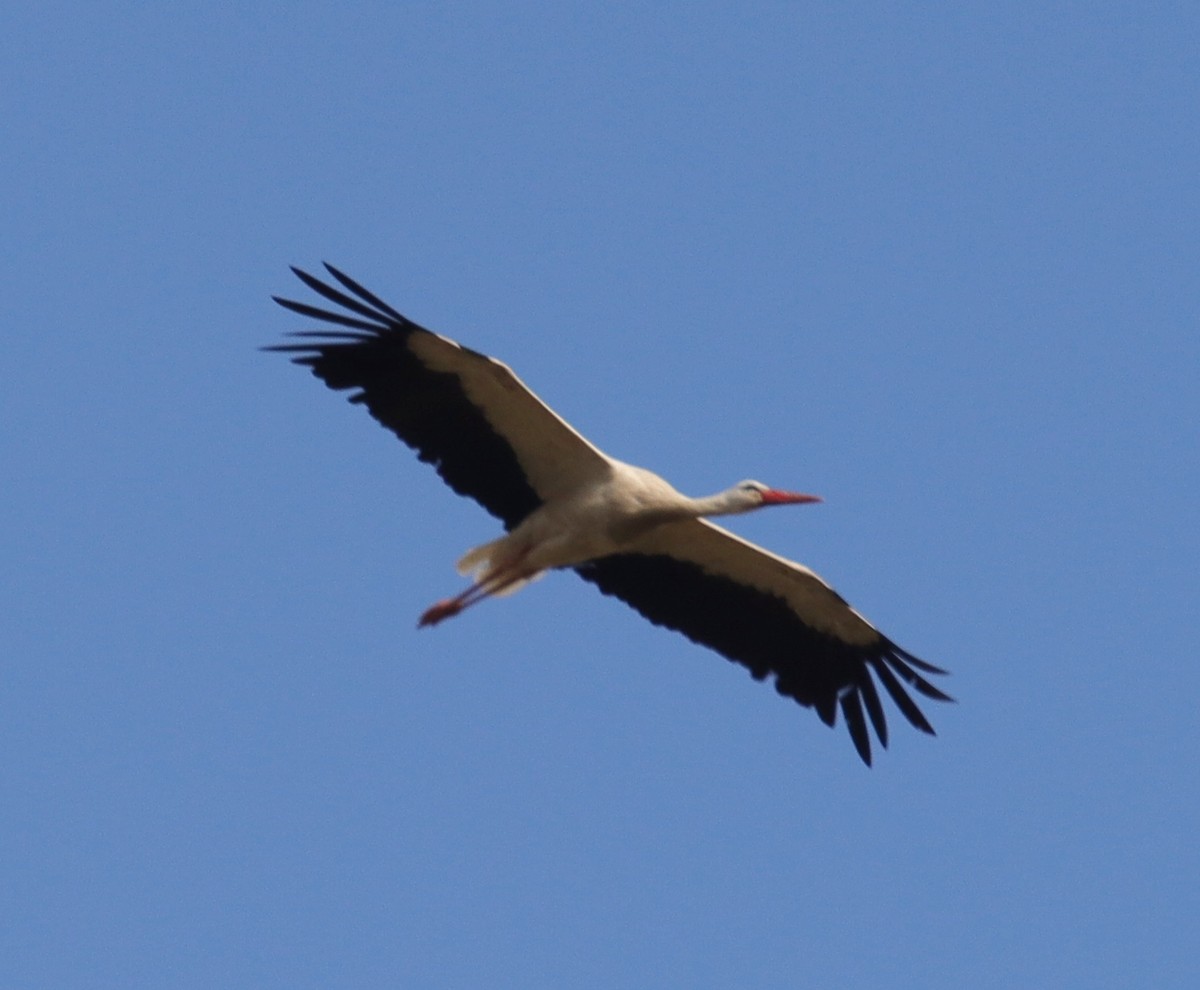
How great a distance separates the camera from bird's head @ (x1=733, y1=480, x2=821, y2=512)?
40.4 ft

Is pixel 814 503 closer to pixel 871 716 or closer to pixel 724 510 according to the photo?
pixel 724 510

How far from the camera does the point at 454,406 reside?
476 inches

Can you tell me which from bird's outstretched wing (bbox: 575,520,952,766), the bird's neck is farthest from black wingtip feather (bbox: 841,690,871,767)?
the bird's neck

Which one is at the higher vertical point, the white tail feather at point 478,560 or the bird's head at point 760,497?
the bird's head at point 760,497

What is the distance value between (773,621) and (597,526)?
1322mm

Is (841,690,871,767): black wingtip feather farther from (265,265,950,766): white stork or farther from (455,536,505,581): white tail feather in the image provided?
(455,536,505,581): white tail feather

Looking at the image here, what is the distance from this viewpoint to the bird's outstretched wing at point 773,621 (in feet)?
41.5

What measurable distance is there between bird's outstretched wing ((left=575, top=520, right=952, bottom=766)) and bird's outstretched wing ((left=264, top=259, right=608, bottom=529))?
71cm

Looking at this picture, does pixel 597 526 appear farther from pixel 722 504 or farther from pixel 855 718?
pixel 855 718

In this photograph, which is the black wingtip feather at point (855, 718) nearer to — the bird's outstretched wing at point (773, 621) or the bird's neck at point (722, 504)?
the bird's outstretched wing at point (773, 621)

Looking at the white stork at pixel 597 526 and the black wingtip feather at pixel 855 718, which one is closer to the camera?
the white stork at pixel 597 526

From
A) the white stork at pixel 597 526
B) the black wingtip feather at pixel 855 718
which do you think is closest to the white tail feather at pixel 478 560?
the white stork at pixel 597 526

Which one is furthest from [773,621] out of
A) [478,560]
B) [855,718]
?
[478,560]

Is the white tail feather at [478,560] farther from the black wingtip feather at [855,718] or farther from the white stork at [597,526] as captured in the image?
the black wingtip feather at [855,718]
